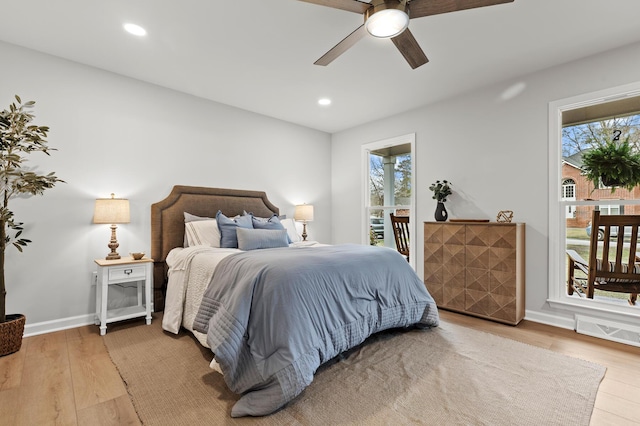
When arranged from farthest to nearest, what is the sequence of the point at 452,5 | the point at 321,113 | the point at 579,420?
the point at 321,113
the point at 452,5
the point at 579,420

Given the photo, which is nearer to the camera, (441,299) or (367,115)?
(441,299)

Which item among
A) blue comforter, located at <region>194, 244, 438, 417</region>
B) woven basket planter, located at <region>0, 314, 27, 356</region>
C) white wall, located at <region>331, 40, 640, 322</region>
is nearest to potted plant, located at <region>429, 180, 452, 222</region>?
white wall, located at <region>331, 40, 640, 322</region>

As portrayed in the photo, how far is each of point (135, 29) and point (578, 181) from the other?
4.33 metres

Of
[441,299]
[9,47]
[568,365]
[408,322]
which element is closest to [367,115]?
[441,299]

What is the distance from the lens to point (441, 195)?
3867 mm

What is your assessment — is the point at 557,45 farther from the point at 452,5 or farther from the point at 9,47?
the point at 9,47

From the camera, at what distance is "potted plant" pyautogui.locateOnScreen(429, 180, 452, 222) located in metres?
3.81

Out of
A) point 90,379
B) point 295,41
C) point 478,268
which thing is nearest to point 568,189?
point 478,268

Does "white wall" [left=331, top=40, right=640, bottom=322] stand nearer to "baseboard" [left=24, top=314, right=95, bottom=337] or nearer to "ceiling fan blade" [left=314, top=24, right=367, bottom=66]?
"ceiling fan blade" [left=314, top=24, right=367, bottom=66]

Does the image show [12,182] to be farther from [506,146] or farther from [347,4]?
[506,146]

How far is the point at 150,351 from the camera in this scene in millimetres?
2449

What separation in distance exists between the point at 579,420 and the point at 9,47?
5050mm

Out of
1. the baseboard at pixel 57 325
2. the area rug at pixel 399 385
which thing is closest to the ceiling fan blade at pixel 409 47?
the area rug at pixel 399 385

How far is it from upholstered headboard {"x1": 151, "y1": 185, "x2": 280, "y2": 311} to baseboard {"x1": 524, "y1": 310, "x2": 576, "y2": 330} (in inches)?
141
